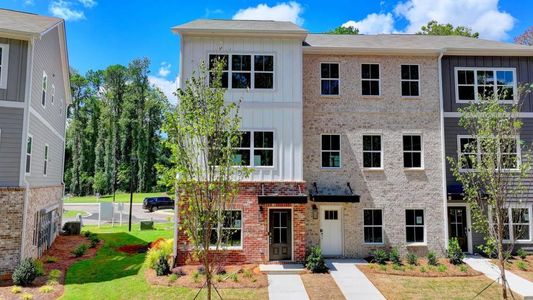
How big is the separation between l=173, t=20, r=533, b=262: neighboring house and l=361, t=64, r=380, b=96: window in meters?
0.05

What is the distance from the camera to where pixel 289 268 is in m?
12.9

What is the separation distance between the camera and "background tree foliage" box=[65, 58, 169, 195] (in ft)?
167

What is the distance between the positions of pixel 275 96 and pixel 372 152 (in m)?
5.12

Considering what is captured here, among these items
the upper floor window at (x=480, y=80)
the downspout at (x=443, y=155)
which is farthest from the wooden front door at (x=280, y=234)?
the upper floor window at (x=480, y=80)

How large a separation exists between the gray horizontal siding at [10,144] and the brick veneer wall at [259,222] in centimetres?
625

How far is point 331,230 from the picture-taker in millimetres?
15008

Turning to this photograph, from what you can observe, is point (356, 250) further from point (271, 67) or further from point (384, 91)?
point (271, 67)

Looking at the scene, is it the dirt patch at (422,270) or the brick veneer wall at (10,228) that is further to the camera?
the dirt patch at (422,270)

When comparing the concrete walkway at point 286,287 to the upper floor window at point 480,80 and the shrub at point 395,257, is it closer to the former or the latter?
the shrub at point 395,257

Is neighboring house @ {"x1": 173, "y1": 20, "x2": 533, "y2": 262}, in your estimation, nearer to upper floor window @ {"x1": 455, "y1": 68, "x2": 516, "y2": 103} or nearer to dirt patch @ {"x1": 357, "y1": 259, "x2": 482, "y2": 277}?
upper floor window @ {"x1": 455, "y1": 68, "x2": 516, "y2": 103}

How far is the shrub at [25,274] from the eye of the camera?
10.9 metres

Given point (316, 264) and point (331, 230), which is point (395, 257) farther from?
point (316, 264)

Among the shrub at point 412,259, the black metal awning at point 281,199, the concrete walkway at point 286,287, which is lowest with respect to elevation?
the concrete walkway at point 286,287

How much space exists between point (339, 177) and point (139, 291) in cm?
909
